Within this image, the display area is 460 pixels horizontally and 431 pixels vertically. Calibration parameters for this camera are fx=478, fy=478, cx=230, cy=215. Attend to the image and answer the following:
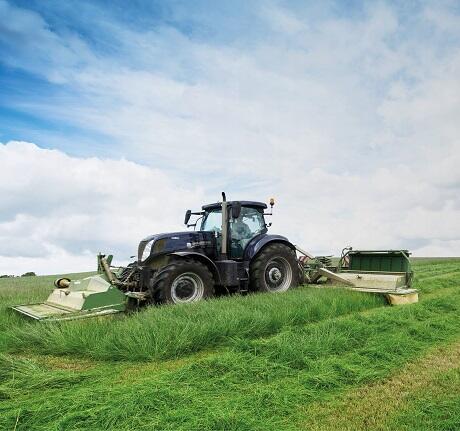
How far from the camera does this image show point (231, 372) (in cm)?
467

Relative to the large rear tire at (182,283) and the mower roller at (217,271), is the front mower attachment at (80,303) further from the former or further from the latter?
the large rear tire at (182,283)

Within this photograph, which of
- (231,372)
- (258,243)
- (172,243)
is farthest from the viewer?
(258,243)

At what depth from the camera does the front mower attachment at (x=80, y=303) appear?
23.3 ft

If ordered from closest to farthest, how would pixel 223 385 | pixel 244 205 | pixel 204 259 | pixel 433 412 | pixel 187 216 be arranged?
pixel 433 412
pixel 223 385
pixel 204 259
pixel 244 205
pixel 187 216

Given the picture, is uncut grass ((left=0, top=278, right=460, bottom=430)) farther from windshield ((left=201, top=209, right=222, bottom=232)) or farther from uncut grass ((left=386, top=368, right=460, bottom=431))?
windshield ((left=201, top=209, right=222, bottom=232))

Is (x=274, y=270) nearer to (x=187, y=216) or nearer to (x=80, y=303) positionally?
(x=187, y=216)

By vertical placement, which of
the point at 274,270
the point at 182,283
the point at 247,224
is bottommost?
the point at 182,283

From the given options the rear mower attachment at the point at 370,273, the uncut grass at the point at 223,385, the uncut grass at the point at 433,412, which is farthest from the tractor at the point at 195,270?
the uncut grass at the point at 433,412

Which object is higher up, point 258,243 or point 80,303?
point 258,243

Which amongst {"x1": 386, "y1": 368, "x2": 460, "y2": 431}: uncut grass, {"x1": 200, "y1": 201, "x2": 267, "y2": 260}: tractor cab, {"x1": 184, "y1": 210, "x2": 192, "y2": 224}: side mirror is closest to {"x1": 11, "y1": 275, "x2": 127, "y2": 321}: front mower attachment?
{"x1": 200, "y1": 201, "x2": 267, "y2": 260}: tractor cab

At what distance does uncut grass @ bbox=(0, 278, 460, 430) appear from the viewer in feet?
12.1

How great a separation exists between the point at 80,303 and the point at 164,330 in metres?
2.34

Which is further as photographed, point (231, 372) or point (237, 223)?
point (237, 223)

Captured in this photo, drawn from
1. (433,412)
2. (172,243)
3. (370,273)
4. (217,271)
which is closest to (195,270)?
(217,271)
